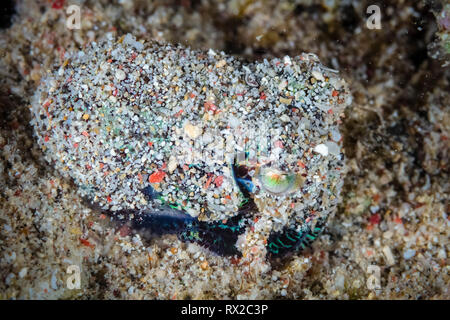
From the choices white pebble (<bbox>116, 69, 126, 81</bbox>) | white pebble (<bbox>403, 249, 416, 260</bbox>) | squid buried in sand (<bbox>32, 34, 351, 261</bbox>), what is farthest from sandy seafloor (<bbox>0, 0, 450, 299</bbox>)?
white pebble (<bbox>116, 69, 126, 81</bbox>)

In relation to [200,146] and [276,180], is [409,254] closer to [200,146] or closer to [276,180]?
[276,180]

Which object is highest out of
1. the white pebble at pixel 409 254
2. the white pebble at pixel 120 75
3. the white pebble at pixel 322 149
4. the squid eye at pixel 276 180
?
the white pebble at pixel 120 75

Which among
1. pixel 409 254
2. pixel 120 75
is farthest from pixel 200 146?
pixel 409 254

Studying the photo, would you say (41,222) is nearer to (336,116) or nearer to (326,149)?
(326,149)

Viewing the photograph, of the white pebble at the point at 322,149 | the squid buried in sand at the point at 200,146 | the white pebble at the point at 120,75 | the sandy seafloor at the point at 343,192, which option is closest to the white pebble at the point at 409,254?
the sandy seafloor at the point at 343,192

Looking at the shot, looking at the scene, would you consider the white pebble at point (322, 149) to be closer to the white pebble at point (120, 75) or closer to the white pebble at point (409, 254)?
the white pebble at point (409, 254)

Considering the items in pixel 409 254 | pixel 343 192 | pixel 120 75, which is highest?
pixel 120 75

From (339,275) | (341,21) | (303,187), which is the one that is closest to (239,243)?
(303,187)

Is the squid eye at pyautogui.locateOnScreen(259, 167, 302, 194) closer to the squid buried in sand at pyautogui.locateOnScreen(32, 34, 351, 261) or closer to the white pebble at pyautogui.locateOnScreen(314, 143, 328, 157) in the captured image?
the squid buried in sand at pyautogui.locateOnScreen(32, 34, 351, 261)
